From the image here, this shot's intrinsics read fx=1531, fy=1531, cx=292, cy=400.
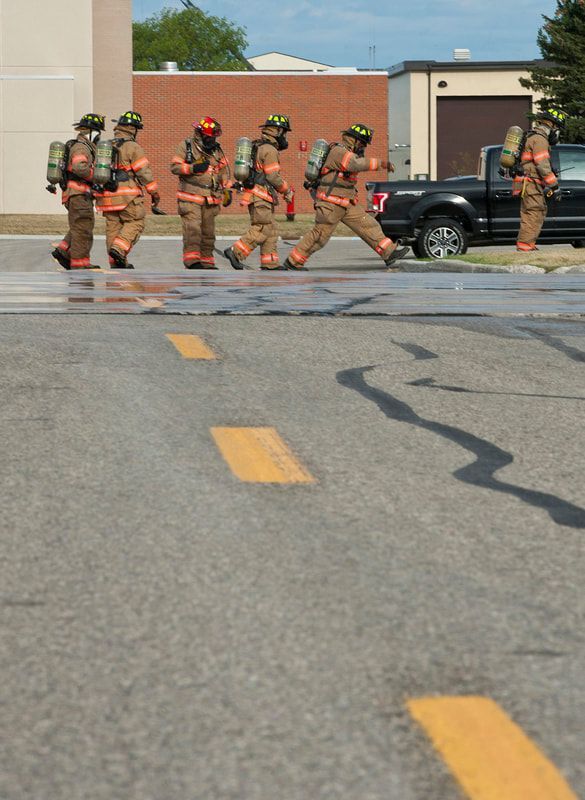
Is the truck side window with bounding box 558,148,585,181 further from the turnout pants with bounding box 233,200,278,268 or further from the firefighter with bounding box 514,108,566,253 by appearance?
the turnout pants with bounding box 233,200,278,268

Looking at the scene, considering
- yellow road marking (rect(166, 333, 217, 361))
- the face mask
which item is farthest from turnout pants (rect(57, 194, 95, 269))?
yellow road marking (rect(166, 333, 217, 361))

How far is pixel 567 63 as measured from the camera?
54.7 meters

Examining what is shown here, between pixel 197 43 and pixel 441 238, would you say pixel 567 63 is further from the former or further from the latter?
pixel 197 43

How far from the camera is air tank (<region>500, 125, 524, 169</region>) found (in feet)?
70.4

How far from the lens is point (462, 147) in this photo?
70.2 metres

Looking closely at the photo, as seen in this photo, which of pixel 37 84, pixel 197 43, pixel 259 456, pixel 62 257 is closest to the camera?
pixel 259 456

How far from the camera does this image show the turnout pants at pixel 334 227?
763 inches

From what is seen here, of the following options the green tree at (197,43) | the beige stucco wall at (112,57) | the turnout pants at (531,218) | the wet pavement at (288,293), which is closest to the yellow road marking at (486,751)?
the wet pavement at (288,293)

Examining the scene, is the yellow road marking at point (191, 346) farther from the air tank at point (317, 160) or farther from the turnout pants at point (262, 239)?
the turnout pants at point (262, 239)

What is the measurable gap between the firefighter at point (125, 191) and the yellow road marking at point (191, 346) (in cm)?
910

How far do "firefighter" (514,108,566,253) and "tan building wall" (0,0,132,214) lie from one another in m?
32.8

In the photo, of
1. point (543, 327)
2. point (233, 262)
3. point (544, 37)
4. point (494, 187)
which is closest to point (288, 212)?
point (544, 37)

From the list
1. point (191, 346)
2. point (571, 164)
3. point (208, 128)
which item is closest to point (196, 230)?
point (208, 128)

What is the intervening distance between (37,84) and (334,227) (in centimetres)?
3548
